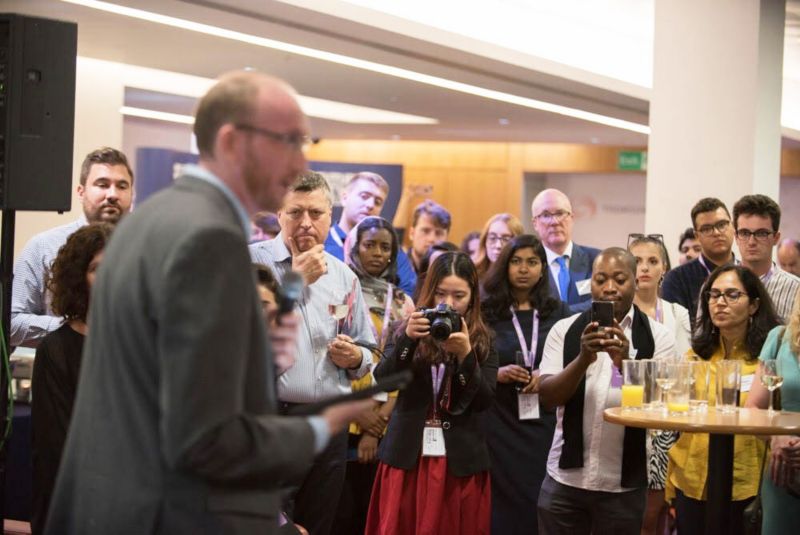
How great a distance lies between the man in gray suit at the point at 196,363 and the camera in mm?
1715

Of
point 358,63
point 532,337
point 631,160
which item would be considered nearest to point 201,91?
point 358,63

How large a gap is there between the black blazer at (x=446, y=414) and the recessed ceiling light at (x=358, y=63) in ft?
13.9

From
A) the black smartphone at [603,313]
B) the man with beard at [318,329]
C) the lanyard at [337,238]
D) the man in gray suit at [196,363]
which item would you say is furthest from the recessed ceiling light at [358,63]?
the man in gray suit at [196,363]

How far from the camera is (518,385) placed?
16.6 ft

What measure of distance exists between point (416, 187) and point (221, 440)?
14.6 m

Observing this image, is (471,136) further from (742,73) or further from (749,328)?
(749,328)

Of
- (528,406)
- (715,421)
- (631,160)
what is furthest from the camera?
(631,160)

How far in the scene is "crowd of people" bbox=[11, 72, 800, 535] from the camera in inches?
69.4

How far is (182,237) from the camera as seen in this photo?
173cm

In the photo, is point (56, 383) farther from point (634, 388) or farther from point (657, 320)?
point (657, 320)

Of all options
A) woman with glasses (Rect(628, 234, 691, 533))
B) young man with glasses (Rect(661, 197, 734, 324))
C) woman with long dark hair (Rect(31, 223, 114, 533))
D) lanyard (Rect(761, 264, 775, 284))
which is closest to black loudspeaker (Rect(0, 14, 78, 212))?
woman with long dark hair (Rect(31, 223, 114, 533))

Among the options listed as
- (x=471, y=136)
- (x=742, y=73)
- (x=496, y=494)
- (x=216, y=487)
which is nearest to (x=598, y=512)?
(x=496, y=494)

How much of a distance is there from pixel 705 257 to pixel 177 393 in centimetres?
441

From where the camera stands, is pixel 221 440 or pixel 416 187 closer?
pixel 221 440
